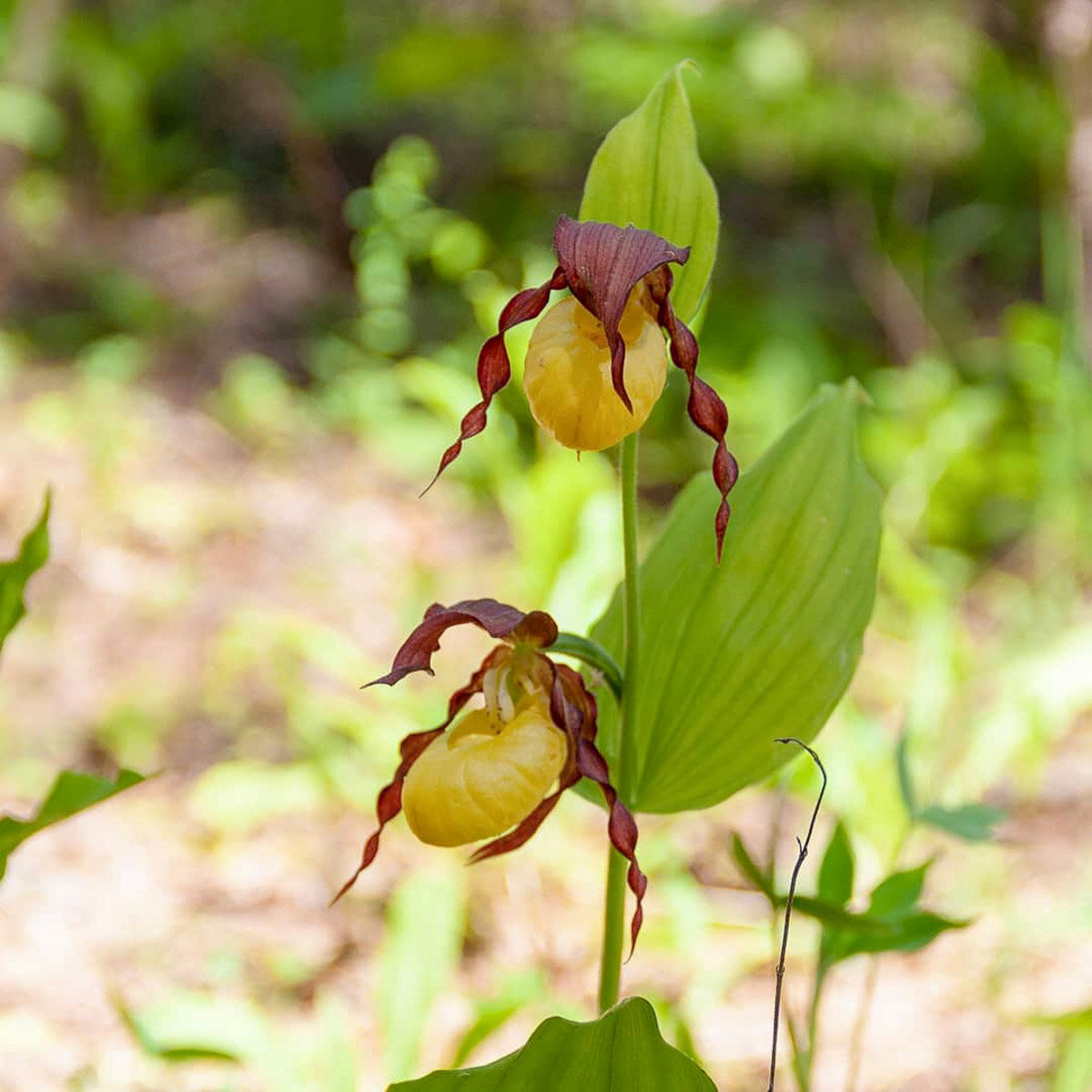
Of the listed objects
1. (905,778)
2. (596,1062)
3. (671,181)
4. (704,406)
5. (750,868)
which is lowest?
(596,1062)

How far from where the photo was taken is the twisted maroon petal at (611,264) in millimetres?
610

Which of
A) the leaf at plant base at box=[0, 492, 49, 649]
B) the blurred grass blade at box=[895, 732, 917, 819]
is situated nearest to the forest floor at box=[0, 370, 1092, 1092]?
the blurred grass blade at box=[895, 732, 917, 819]

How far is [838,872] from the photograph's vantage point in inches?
33.9

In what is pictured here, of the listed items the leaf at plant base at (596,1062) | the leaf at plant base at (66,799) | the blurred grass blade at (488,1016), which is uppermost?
the leaf at plant base at (66,799)

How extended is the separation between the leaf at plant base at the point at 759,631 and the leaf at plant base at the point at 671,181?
16 cm

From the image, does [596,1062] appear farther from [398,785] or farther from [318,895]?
[318,895]

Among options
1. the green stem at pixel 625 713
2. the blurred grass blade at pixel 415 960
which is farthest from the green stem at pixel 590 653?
the blurred grass blade at pixel 415 960

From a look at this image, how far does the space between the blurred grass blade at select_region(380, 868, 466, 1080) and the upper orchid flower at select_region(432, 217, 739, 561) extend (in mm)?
751

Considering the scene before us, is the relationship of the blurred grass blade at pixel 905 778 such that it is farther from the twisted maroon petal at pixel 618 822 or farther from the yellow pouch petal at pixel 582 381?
the yellow pouch petal at pixel 582 381

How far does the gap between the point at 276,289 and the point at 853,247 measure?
2032 millimetres

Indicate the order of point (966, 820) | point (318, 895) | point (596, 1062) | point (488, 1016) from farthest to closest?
point (318, 895) < point (488, 1016) < point (966, 820) < point (596, 1062)

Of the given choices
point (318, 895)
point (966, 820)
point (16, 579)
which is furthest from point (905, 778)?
point (318, 895)

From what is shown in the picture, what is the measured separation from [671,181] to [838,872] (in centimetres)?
54

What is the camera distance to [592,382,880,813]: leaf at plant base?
0.80m
